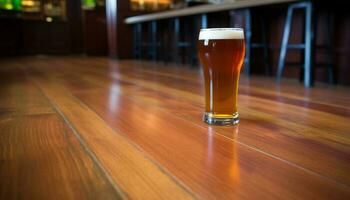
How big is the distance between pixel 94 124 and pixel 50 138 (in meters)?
0.19

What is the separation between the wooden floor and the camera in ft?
2.02

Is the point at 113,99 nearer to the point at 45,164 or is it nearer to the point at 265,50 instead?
the point at 45,164

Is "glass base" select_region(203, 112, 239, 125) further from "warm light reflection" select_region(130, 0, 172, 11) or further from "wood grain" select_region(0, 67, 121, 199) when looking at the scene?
"warm light reflection" select_region(130, 0, 172, 11)

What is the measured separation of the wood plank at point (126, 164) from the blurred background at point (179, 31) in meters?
1.89

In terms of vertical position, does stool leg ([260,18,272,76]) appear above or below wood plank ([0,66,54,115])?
above

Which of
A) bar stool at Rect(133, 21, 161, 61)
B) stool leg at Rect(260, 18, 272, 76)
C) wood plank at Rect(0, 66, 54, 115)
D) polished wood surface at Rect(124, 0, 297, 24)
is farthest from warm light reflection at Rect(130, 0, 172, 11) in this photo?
wood plank at Rect(0, 66, 54, 115)

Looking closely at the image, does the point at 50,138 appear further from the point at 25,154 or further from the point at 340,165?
the point at 340,165

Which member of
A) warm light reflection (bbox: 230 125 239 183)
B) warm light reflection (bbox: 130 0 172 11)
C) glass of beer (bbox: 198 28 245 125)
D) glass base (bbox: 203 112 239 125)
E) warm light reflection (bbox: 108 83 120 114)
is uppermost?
warm light reflection (bbox: 130 0 172 11)

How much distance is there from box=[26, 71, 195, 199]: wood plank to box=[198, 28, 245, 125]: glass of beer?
293 millimetres

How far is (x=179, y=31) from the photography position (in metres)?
5.48

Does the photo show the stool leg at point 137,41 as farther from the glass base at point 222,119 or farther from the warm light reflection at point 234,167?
the warm light reflection at point 234,167

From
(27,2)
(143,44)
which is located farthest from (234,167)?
(27,2)

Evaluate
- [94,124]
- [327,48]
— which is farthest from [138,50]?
[94,124]

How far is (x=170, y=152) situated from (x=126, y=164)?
123 millimetres
